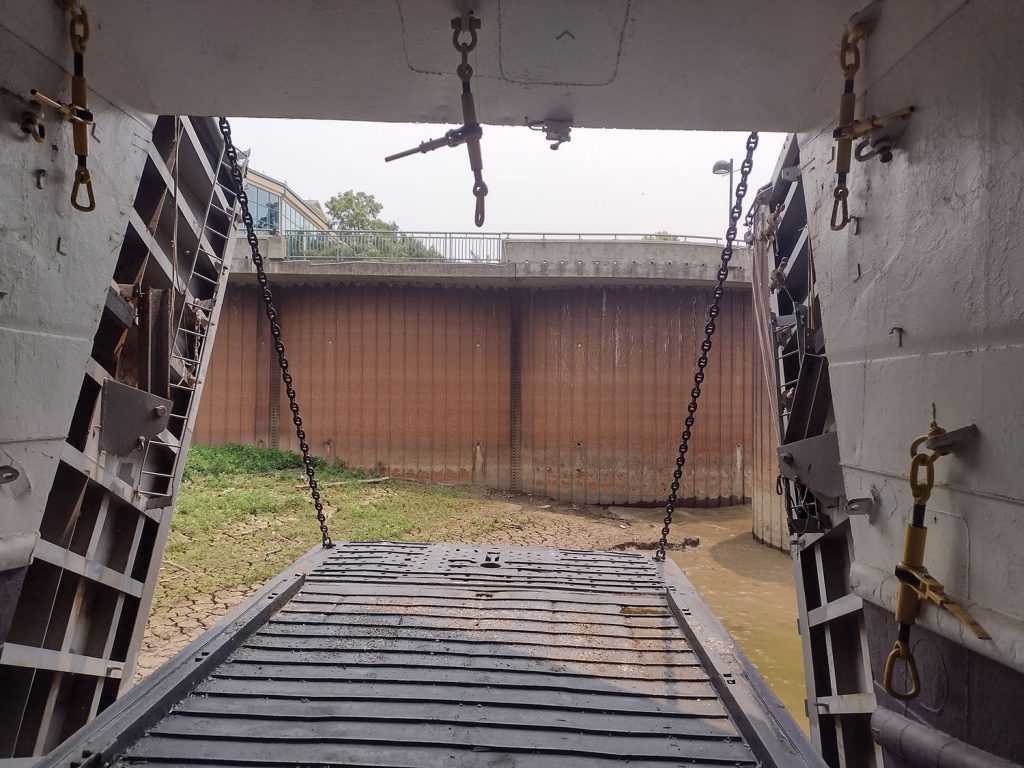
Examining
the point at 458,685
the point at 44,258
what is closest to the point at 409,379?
the point at 458,685

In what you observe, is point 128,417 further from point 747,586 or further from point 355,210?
point 355,210

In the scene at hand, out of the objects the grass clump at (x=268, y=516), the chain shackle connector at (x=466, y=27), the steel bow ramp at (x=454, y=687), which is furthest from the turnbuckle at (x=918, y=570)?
the grass clump at (x=268, y=516)

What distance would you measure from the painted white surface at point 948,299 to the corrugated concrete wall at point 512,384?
9947 millimetres

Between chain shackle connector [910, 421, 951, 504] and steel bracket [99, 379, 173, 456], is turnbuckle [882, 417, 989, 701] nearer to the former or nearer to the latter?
chain shackle connector [910, 421, 951, 504]

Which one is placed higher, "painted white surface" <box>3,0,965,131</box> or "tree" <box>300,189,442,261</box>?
"tree" <box>300,189,442,261</box>

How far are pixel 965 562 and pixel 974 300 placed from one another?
79cm

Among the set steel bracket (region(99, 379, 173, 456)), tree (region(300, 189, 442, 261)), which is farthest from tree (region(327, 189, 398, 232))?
steel bracket (region(99, 379, 173, 456))

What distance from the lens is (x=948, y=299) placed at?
1.80m

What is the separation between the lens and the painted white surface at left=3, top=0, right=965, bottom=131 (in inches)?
79.7

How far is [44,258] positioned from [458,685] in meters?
2.68

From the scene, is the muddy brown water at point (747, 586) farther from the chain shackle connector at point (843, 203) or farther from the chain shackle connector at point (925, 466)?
the chain shackle connector at point (843, 203)

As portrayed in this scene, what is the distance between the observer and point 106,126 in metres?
2.51

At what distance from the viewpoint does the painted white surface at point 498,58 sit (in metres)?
2.03

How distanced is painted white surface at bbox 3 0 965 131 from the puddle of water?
4805 millimetres
